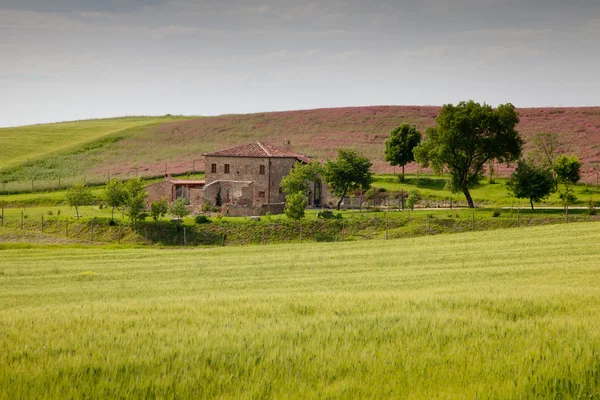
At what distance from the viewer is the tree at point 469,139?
65.1m

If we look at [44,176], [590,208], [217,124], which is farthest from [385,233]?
[217,124]

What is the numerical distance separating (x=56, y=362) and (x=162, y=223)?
5289 cm

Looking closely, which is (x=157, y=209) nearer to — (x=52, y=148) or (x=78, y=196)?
(x=78, y=196)

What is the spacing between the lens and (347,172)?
68.2 metres

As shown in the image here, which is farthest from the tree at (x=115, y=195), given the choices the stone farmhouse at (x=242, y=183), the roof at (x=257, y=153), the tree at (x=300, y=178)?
the tree at (x=300, y=178)

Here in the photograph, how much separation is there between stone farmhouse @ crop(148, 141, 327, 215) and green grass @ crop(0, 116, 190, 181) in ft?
90.1

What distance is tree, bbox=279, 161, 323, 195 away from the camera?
225 feet

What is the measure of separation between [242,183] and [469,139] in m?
25.3

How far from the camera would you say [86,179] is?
9150cm

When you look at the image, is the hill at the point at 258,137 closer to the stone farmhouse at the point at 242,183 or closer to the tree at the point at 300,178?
Answer: the stone farmhouse at the point at 242,183

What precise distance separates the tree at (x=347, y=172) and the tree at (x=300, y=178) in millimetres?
1587

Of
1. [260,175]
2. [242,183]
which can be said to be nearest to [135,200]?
[242,183]

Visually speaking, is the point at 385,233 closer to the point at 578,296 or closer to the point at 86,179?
the point at 578,296

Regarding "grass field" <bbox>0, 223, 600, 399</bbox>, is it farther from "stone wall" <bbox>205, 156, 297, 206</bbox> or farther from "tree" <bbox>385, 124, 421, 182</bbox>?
"tree" <bbox>385, 124, 421, 182</bbox>
